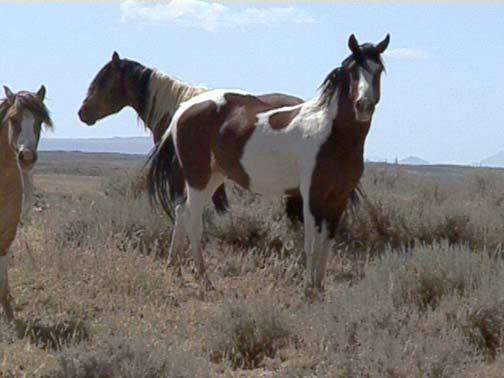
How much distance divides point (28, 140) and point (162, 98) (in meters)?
4.27

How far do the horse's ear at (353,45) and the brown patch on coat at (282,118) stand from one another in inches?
33.6

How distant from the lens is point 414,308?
6.57 metres

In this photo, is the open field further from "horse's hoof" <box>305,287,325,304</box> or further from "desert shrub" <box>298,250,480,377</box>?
"horse's hoof" <box>305,287,325,304</box>

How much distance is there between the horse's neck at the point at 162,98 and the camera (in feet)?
34.9

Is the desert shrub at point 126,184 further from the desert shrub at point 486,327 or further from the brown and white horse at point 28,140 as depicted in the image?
the desert shrub at point 486,327

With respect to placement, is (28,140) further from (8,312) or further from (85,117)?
(85,117)

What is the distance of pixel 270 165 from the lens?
8.20 m

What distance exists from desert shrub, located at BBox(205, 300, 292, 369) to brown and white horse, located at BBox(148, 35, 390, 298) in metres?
1.32

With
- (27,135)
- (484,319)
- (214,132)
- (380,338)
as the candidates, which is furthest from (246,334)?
(214,132)

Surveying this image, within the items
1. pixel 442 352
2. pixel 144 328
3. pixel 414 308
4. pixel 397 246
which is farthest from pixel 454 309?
pixel 397 246

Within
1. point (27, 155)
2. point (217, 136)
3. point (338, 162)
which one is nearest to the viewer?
point (27, 155)

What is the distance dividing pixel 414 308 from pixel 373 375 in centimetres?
153

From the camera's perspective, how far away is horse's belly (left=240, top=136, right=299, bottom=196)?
8.11 m

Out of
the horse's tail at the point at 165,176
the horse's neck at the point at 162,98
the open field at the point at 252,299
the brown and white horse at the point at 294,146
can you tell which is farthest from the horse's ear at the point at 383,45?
the horse's neck at the point at 162,98
